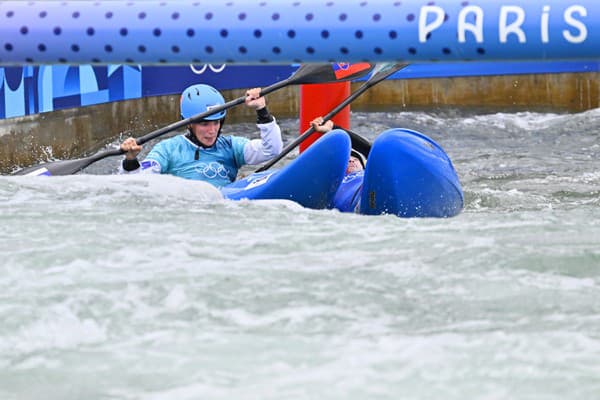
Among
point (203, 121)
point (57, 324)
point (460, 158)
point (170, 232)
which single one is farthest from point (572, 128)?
point (57, 324)

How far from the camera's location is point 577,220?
5.04m

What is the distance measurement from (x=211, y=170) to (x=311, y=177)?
994 mm

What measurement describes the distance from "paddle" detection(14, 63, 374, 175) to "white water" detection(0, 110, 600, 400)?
4.94 ft

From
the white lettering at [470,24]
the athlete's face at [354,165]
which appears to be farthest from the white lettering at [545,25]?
the athlete's face at [354,165]

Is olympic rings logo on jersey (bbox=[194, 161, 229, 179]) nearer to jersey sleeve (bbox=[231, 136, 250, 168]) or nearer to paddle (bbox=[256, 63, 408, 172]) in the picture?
jersey sleeve (bbox=[231, 136, 250, 168])

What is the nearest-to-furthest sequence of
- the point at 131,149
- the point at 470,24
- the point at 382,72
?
the point at 470,24 < the point at 131,149 < the point at 382,72

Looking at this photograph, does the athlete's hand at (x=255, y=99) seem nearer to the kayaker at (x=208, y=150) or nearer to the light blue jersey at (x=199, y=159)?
the kayaker at (x=208, y=150)

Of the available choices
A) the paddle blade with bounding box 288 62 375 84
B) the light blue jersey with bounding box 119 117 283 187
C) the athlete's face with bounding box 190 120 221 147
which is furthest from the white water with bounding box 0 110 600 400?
the paddle blade with bounding box 288 62 375 84

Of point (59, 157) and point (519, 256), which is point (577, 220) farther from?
point (59, 157)

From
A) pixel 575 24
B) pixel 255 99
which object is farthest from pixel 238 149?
pixel 575 24

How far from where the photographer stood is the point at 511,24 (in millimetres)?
3496

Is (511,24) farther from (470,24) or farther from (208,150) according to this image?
(208,150)

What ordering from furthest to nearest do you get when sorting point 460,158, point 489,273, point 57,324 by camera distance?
point 460,158, point 489,273, point 57,324

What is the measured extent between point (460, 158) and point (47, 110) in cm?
363
